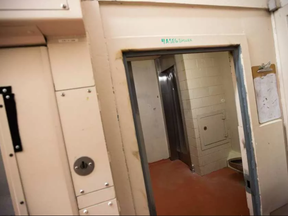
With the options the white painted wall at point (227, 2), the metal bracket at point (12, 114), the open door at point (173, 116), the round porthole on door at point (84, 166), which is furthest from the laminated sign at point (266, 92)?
the metal bracket at point (12, 114)

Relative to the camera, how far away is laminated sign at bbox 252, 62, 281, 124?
1.17m

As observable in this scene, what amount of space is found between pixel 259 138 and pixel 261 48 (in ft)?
2.58

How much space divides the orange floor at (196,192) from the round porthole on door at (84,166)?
0.81 m

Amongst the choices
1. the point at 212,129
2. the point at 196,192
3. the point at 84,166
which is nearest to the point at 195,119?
the point at 212,129

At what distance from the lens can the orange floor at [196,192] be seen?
3.98ft

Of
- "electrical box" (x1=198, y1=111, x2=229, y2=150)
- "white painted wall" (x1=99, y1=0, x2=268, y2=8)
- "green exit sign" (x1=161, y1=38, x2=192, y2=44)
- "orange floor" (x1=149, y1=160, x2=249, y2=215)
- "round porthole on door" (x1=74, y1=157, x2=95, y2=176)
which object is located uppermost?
"white painted wall" (x1=99, y1=0, x2=268, y2=8)

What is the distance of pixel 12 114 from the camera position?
25.6 inches

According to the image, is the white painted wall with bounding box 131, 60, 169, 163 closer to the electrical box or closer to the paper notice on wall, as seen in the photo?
the electrical box

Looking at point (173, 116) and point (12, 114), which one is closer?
point (12, 114)

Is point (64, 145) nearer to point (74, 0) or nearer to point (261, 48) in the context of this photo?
point (74, 0)

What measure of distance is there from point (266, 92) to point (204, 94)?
92 cm

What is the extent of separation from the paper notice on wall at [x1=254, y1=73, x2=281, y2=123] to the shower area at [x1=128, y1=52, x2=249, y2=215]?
1.88 ft

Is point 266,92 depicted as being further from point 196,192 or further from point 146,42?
point 196,192

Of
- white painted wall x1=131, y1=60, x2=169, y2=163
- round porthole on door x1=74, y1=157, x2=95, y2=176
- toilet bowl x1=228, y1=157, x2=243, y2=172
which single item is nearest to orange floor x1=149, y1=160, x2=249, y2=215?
toilet bowl x1=228, y1=157, x2=243, y2=172
